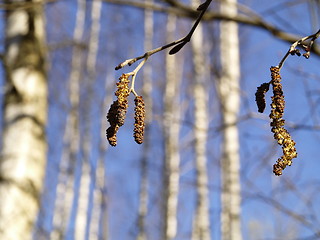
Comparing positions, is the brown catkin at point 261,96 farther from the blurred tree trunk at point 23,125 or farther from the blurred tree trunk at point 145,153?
the blurred tree trunk at point 145,153

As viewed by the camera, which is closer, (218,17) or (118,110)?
(118,110)

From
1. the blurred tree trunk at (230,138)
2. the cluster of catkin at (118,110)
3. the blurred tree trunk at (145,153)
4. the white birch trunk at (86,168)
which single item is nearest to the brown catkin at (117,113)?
the cluster of catkin at (118,110)

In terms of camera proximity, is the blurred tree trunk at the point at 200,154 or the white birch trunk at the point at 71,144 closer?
the blurred tree trunk at the point at 200,154

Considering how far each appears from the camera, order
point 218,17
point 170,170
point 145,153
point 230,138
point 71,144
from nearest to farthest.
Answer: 1. point 218,17
2. point 230,138
3. point 170,170
4. point 145,153
5. point 71,144

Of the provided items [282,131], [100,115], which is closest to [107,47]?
[100,115]

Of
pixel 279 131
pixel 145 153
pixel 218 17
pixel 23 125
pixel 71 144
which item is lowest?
pixel 279 131

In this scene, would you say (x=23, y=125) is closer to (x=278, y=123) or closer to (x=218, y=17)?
(x=218, y=17)

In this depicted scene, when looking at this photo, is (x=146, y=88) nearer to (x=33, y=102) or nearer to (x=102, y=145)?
(x=102, y=145)

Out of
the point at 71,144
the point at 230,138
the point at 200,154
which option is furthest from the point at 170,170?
the point at 71,144
